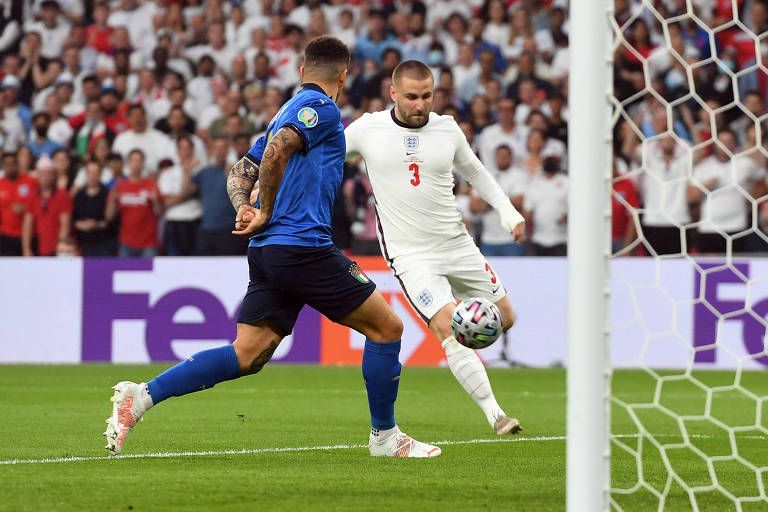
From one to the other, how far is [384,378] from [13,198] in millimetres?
8922

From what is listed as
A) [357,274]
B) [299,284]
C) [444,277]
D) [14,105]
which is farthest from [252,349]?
[14,105]

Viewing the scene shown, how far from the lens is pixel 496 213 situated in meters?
13.2

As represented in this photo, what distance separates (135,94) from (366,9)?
123 inches

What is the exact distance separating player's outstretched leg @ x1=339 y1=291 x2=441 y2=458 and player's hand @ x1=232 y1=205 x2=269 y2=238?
0.60 meters

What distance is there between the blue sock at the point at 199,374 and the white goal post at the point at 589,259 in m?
2.33

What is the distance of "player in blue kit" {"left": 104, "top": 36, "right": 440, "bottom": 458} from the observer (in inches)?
222

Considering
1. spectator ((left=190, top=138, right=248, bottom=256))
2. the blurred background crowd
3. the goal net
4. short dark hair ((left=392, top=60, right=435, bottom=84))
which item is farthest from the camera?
spectator ((left=190, top=138, right=248, bottom=256))

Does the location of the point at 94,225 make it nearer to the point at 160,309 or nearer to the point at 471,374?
the point at 160,309

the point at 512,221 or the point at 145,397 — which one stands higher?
the point at 512,221

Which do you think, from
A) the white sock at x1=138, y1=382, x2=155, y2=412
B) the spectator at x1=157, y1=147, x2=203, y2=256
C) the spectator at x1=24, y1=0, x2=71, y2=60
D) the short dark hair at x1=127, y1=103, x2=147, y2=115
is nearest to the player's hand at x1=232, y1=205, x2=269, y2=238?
the white sock at x1=138, y1=382, x2=155, y2=412

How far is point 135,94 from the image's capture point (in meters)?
15.4

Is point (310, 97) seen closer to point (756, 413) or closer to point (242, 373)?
point (242, 373)

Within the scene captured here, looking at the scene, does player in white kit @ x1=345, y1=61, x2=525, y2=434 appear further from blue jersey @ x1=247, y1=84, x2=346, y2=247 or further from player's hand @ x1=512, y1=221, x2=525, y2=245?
blue jersey @ x1=247, y1=84, x2=346, y2=247

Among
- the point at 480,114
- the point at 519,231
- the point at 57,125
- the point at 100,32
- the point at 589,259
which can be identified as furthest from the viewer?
the point at 100,32
